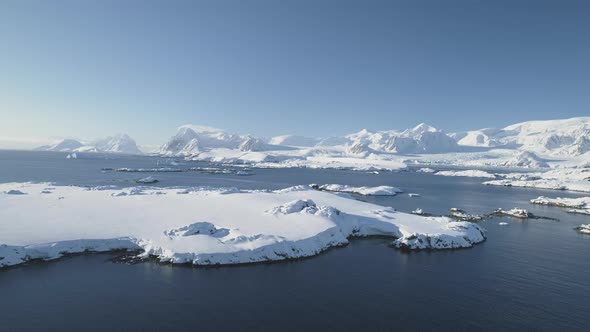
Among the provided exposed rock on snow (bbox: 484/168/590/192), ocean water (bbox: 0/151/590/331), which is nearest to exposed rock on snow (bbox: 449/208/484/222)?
ocean water (bbox: 0/151/590/331)

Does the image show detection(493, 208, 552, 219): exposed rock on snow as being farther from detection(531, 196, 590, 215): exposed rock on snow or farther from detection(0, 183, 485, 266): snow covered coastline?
detection(0, 183, 485, 266): snow covered coastline

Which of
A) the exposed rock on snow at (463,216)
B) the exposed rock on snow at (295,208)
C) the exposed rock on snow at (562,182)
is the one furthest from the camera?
the exposed rock on snow at (562,182)

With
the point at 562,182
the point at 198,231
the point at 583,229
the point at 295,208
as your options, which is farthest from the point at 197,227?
the point at 562,182

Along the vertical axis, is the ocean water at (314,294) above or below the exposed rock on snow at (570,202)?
below

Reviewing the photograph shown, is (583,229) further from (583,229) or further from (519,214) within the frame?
(519,214)

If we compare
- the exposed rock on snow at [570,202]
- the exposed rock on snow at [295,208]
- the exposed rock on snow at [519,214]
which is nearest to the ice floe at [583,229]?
the exposed rock on snow at [519,214]

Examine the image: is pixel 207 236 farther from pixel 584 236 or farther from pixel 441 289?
pixel 584 236

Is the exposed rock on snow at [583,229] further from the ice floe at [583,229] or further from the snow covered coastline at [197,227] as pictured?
the snow covered coastline at [197,227]

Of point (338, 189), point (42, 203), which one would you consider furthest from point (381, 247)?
point (338, 189)
